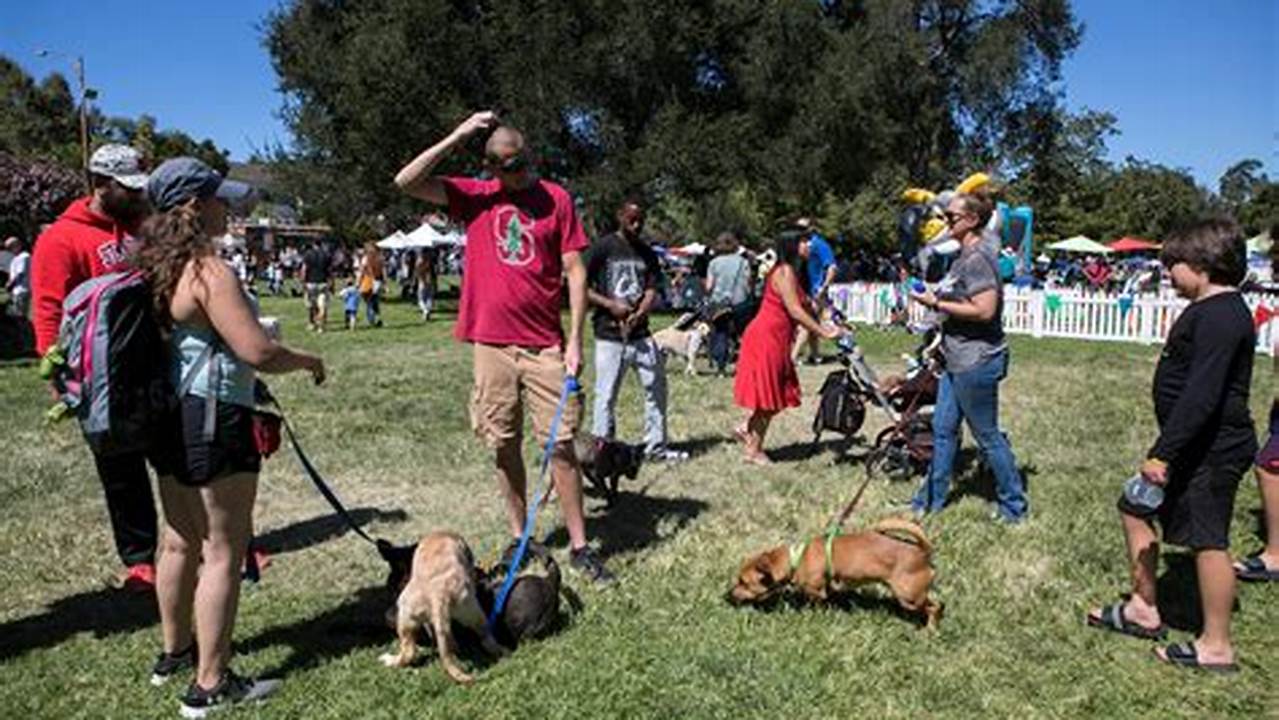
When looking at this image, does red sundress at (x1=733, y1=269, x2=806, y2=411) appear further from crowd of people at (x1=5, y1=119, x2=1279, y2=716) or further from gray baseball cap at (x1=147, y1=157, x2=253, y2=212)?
gray baseball cap at (x1=147, y1=157, x2=253, y2=212)

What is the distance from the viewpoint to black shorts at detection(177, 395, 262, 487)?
3.12m

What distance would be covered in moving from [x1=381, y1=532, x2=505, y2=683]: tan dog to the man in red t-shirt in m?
1.00

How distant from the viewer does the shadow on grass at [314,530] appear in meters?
5.31

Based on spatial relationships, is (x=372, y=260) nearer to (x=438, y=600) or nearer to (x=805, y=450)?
(x=805, y=450)

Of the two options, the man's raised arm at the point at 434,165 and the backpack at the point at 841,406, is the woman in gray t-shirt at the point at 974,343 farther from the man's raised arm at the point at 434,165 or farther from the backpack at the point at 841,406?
the man's raised arm at the point at 434,165

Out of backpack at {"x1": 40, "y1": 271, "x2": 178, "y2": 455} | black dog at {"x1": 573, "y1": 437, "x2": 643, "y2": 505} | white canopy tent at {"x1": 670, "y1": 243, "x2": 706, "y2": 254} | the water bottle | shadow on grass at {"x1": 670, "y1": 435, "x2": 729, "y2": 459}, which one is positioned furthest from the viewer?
white canopy tent at {"x1": 670, "y1": 243, "x2": 706, "y2": 254}

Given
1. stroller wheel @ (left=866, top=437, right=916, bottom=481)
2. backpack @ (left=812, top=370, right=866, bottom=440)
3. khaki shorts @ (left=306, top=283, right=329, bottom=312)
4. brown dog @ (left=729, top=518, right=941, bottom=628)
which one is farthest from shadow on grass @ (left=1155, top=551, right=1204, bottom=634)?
khaki shorts @ (left=306, top=283, right=329, bottom=312)

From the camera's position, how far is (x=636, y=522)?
573 cm

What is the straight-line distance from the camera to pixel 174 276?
306 centimetres

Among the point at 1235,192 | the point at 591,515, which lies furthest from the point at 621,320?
the point at 1235,192

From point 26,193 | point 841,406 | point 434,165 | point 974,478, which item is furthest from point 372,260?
point 434,165

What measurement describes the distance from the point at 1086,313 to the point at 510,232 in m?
15.3

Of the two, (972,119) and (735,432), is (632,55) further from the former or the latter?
(735,432)

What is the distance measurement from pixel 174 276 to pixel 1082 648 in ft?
12.1
